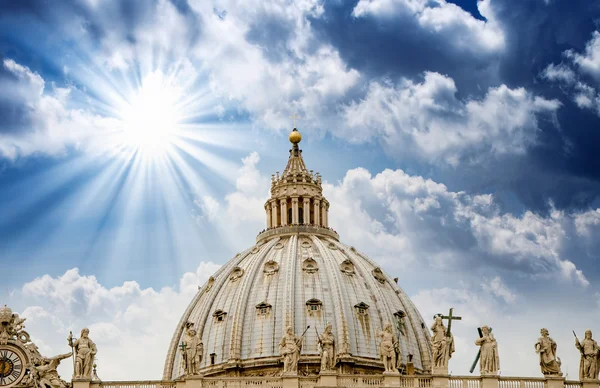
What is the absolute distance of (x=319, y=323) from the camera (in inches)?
6403

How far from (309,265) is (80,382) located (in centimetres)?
7243

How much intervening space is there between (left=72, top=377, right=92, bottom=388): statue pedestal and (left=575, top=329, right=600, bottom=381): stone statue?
32296 mm

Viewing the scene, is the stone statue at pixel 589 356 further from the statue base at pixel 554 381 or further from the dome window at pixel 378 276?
the dome window at pixel 378 276

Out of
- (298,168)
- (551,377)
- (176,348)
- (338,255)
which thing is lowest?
(551,377)

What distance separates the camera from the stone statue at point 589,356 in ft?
331

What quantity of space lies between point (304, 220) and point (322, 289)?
47.4ft

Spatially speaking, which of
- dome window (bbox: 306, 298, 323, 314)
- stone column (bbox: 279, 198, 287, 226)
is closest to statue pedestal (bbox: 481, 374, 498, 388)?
dome window (bbox: 306, 298, 323, 314)

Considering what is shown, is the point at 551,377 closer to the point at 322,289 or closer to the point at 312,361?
the point at 312,361

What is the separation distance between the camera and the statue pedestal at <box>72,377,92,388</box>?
10056cm

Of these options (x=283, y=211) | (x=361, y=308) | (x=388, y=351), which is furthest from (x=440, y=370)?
(x=283, y=211)

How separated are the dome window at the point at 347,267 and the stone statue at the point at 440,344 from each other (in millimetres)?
69731

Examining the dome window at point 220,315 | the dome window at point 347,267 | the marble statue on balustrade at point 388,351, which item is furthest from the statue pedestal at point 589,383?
the dome window at point 220,315

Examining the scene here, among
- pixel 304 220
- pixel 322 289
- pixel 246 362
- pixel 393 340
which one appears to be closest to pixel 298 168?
pixel 304 220

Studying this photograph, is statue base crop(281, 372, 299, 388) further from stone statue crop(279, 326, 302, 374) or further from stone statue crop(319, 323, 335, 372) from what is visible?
stone statue crop(319, 323, 335, 372)
